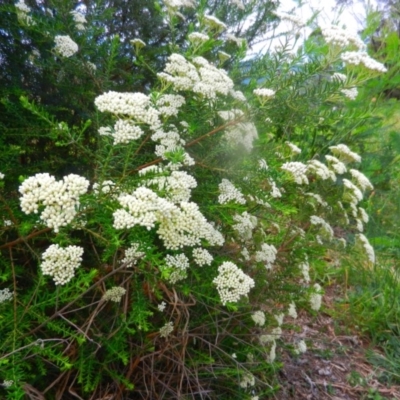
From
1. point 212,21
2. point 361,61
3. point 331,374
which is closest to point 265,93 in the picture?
point 361,61

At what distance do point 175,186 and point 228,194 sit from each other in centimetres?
25

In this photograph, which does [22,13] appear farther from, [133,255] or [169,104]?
[133,255]

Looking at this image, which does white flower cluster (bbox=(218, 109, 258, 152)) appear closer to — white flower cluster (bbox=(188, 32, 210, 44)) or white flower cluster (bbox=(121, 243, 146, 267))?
white flower cluster (bbox=(188, 32, 210, 44))

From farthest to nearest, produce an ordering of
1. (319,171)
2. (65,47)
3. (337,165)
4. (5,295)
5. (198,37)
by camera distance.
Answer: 1. (337,165)
2. (319,171)
3. (198,37)
4. (65,47)
5. (5,295)

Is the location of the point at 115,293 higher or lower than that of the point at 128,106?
lower

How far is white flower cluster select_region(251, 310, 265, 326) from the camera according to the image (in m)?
1.80

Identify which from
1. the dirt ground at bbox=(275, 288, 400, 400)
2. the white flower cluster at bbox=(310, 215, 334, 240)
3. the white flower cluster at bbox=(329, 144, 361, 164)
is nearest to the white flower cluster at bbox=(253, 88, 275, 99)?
the white flower cluster at bbox=(310, 215, 334, 240)

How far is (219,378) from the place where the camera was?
178 cm

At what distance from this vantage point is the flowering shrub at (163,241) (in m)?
1.22

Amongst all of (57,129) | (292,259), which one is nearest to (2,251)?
(57,129)

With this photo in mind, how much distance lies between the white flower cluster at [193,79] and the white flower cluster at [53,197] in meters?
0.62

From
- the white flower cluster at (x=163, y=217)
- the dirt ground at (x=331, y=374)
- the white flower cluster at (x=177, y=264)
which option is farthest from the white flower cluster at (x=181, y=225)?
the dirt ground at (x=331, y=374)

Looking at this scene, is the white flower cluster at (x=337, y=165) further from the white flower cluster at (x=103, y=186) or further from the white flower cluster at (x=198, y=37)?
the white flower cluster at (x=103, y=186)

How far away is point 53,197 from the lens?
1.05 metres
